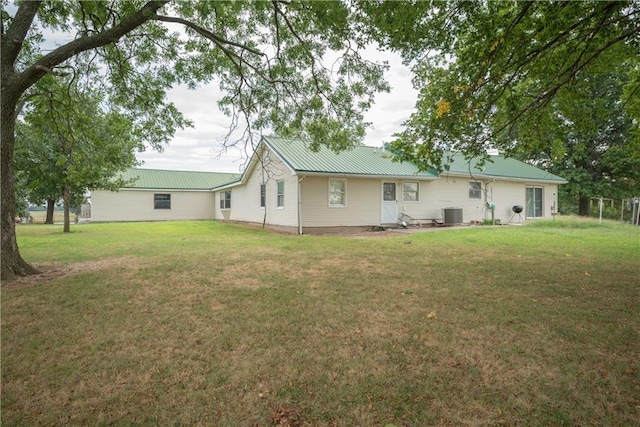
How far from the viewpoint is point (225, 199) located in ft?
84.3

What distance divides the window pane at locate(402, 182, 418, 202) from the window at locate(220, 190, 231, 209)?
44.8ft

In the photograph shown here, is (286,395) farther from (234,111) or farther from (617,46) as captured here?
(617,46)

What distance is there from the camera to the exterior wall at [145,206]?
25125 mm

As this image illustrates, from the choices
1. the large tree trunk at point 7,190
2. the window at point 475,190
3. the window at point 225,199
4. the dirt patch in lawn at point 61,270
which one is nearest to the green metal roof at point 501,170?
the window at point 475,190

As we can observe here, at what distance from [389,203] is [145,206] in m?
20.2

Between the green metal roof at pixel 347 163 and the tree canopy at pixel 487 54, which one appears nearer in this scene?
the tree canopy at pixel 487 54

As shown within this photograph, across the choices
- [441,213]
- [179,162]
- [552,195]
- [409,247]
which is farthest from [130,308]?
[179,162]

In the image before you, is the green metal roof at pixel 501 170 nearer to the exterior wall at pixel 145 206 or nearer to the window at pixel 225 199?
the window at pixel 225 199

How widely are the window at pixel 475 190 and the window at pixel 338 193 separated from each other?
8407 mm

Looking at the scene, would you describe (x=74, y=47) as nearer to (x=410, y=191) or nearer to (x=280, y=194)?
(x=280, y=194)

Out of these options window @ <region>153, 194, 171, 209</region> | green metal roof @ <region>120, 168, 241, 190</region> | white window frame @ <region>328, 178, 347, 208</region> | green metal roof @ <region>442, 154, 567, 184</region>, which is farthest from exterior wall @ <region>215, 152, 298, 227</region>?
green metal roof @ <region>442, 154, 567, 184</region>

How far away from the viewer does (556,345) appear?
330 cm

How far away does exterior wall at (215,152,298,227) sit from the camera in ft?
47.8

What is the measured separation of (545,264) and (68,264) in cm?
1042
